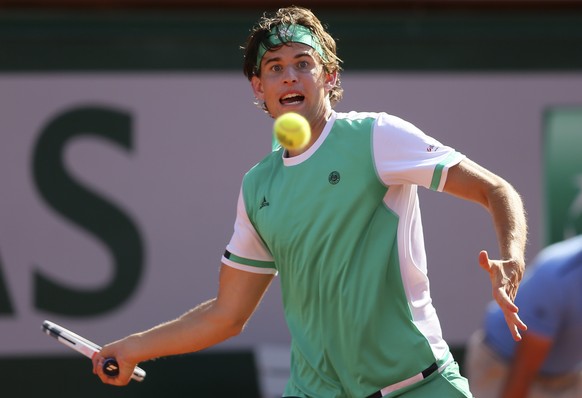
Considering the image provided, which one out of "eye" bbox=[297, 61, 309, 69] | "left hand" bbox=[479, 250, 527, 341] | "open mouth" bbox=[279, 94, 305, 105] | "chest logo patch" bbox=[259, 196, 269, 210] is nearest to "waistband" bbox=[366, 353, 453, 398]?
"left hand" bbox=[479, 250, 527, 341]

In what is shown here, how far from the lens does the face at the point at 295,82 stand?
4043 mm

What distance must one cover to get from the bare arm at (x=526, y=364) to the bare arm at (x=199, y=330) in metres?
1.59

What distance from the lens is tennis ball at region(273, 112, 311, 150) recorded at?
3652mm

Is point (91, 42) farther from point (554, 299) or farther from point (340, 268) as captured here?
point (340, 268)

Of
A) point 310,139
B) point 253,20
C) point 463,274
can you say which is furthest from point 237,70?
point 310,139

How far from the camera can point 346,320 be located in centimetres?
384

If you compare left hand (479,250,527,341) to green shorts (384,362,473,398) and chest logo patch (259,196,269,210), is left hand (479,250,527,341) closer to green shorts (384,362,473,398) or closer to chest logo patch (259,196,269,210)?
green shorts (384,362,473,398)

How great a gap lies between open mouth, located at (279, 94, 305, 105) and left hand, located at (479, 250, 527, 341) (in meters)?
0.90

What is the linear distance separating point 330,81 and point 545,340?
1755 millimetres

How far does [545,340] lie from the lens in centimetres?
535

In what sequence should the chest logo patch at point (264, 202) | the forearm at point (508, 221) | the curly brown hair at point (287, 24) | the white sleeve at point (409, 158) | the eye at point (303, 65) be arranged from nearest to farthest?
the forearm at point (508, 221), the white sleeve at point (409, 158), the chest logo patch at point (264, 202), the eye at point (303, 65), the curly brown hair at point (287, 24)

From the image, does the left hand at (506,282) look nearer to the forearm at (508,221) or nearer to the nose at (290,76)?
the forearm at (508,221)

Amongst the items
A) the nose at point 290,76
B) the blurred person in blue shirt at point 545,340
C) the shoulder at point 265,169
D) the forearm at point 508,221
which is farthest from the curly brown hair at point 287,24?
the blurred person in blue shirt at point 545,340

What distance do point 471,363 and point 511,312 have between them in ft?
8.75
